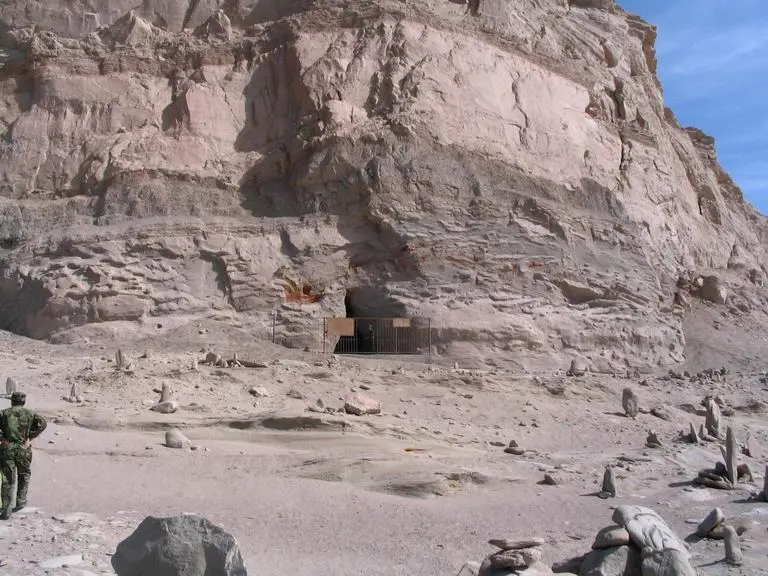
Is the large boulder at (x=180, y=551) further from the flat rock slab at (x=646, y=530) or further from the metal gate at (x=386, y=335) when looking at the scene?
the metal gate at (x=386, y=335)

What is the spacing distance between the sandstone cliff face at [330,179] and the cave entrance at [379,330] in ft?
0.48

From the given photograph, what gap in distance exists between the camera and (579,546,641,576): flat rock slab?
485 cm

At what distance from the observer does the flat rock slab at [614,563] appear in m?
4.85

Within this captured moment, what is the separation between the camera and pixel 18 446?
5.94 metres

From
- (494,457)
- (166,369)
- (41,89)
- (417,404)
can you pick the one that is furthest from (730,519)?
(41,89)

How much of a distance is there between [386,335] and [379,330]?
10.5 inches

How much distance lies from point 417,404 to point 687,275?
1264 centimetres

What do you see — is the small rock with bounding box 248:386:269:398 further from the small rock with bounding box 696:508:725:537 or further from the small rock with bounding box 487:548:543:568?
the small rock with bounding box 487:548:543:568

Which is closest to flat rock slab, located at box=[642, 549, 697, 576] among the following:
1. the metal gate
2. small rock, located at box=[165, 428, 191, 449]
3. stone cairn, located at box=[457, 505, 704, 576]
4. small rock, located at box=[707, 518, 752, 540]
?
stone cairn, located at box=[457, 505, 704, 576]

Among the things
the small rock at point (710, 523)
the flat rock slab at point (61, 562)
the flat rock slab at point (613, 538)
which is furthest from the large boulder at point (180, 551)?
the small rock at point (710, 523)

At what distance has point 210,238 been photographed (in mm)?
16438

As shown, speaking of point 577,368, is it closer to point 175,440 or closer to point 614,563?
point 175,440

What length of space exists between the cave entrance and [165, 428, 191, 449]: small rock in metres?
6.86

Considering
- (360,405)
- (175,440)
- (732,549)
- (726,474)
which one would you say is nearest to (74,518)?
(175,440)
